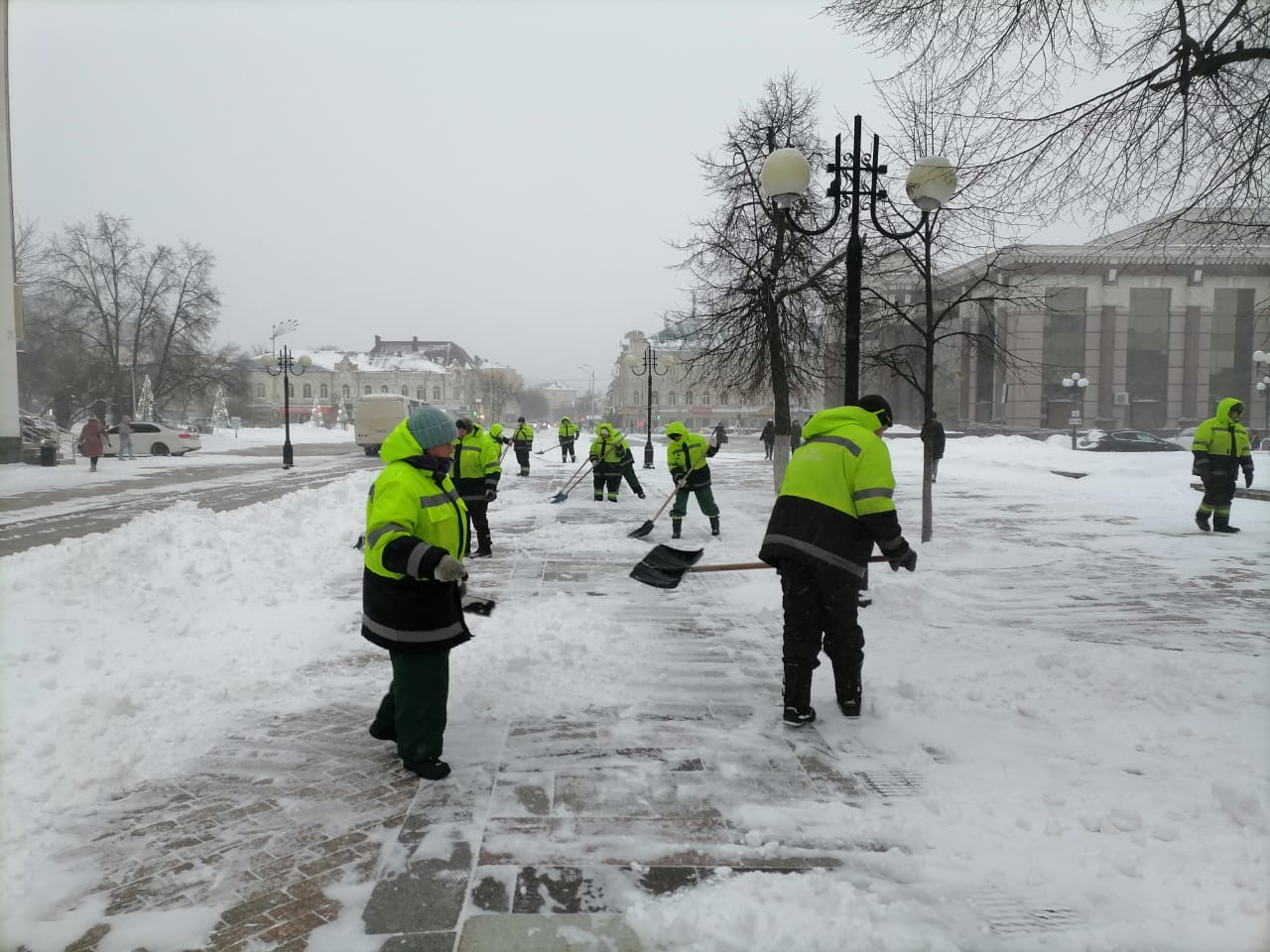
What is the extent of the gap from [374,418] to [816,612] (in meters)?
38.0

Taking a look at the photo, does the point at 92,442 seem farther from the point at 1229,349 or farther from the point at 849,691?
the point at 1229,349

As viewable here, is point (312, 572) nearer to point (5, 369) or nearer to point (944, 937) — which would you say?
point (944, 937)

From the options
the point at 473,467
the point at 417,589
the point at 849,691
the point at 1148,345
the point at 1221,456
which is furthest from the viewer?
the point at 1148,345

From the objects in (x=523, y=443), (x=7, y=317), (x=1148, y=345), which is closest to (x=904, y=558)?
(x=523, y=443)

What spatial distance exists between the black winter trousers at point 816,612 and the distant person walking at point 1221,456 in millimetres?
9280

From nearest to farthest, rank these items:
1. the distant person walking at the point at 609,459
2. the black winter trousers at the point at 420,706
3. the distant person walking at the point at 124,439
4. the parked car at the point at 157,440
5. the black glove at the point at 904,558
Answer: the black winter trousers at the point at 420,706
the black glove at the point at 904,558
the distant person walking at the point at 609,459
the distant person walking at the point at 124,439
the parked car at the point at 157,440

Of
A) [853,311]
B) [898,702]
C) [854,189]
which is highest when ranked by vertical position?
[854,189]

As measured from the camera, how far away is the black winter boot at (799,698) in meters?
4.59

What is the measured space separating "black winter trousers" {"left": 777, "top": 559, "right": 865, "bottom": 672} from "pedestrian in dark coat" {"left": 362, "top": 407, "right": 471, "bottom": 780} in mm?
1900

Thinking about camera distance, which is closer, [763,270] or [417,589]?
[417,589]

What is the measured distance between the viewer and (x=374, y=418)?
Answer: 3959 cm

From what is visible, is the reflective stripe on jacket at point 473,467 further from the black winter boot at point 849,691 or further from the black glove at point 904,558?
the black glove at point 904,558

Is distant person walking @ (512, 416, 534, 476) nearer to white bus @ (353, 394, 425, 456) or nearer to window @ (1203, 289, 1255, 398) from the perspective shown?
white bus @ (353, 394, 425, 456)

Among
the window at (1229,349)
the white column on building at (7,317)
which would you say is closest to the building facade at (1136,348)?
the window at (1229,349)
